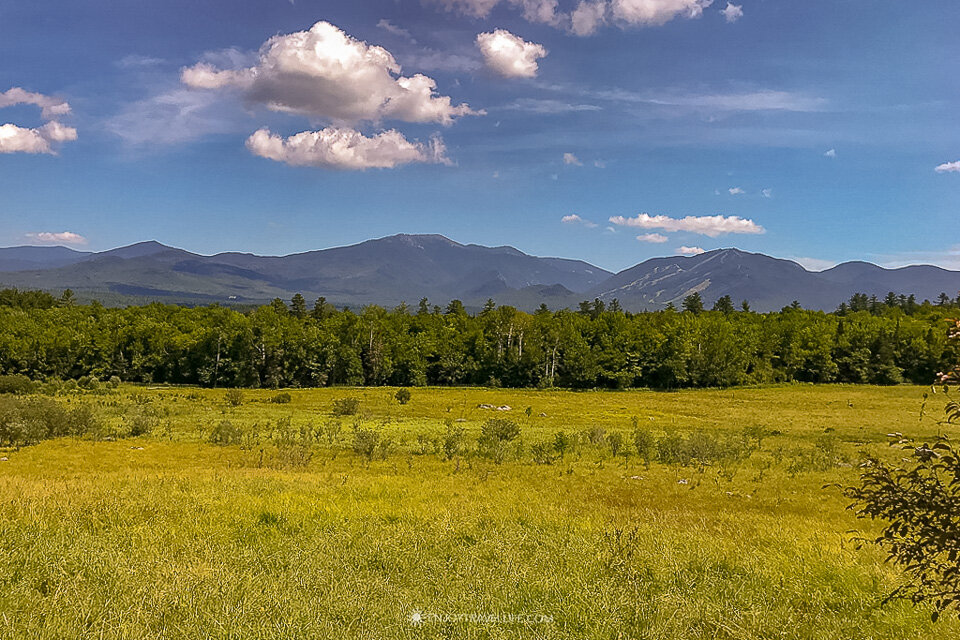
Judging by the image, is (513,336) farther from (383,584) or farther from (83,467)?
(383,584)

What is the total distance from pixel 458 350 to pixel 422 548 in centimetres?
8260

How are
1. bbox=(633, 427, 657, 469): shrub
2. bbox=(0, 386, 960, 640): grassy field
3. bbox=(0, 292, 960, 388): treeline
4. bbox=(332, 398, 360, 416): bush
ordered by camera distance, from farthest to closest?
bbox=(0, 292, 960, 388): treeline
bbox=(332, 398, 360, 416): bush
bbox=(633, 427, 657, 469): shrub
bbox=(0, 386, 960, 640): grassy field

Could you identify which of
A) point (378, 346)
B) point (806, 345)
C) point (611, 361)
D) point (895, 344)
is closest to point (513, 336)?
point (611, 361)

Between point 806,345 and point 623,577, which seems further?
point 806,345

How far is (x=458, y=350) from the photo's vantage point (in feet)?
308

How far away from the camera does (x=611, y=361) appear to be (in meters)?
89.1

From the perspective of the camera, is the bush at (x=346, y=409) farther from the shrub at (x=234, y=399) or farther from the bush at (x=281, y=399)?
the shrub at (x=234, y=399)

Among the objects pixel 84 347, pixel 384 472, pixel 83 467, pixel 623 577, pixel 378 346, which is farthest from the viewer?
pixel 378 346

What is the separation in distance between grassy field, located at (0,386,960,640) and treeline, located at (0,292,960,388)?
201 ft

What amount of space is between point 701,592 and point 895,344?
343 feet

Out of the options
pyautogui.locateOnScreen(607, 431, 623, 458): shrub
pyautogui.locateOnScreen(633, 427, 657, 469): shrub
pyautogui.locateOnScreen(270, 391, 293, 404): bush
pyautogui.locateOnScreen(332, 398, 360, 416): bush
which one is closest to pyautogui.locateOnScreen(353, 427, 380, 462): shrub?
pyautogui.locateOnScreen(607, 431, 623, 458): shrub

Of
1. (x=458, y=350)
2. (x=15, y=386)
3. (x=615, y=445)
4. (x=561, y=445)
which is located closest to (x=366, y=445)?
(x=561, y=445)

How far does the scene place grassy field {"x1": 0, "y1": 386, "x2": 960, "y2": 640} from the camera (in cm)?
779

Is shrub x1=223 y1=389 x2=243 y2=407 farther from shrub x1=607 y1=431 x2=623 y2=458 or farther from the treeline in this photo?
shrub x1=607 y1=431 x2=623 y2=458
